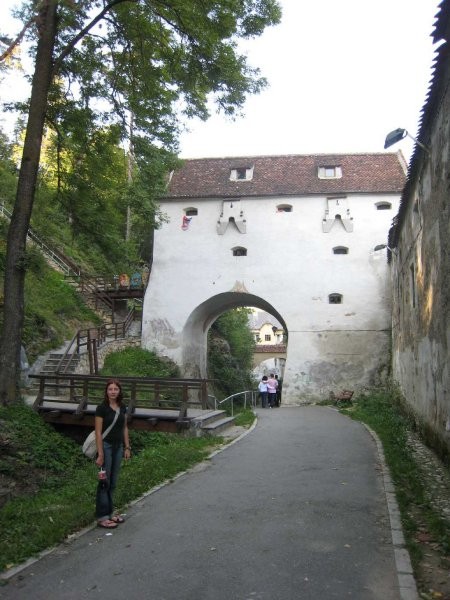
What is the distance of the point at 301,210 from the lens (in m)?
23.5

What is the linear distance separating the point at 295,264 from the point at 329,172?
17.5 feet

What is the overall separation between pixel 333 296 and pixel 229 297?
5.00 m

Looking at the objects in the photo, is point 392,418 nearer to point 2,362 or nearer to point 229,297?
point 2,362

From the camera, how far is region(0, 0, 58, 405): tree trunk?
35.8 feet

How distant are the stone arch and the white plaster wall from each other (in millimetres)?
103

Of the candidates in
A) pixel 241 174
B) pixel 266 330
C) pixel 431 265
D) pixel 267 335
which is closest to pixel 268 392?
pixel 241 174

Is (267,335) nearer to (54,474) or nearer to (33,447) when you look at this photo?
(33,447)

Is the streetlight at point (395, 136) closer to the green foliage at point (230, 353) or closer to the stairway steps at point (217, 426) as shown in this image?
the stairway steps at point (217, 426)

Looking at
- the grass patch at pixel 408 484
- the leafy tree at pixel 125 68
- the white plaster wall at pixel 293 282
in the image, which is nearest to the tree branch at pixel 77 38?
the leafy tree at pixel 125 68

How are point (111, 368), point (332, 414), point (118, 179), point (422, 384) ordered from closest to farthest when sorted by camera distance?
point (422, 384), point (118, 179), point (332, 414), point (111, 368)

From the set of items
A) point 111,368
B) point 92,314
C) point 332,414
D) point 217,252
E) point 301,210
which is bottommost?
point 332,414

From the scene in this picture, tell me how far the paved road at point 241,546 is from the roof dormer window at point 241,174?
762 inches

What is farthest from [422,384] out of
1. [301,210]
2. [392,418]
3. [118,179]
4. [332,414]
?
[301,210]

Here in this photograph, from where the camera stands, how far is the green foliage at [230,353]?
1166 inches
